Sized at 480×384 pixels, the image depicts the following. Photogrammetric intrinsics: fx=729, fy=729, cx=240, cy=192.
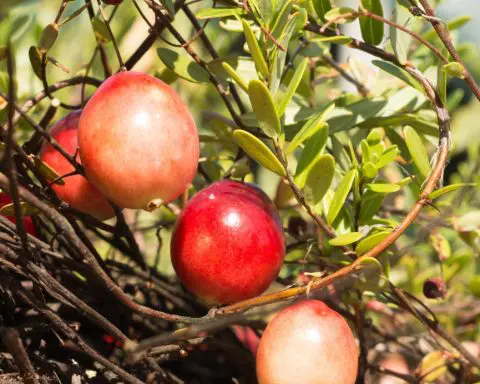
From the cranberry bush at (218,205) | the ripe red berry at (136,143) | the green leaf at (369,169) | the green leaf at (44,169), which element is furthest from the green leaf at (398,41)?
the green leaf at (44,169)

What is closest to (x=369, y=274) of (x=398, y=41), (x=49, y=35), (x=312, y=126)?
(x=312, y=126)

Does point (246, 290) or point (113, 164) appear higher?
point (113, 164)

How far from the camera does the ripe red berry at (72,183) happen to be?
0.66m

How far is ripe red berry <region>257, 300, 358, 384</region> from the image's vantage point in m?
0.58

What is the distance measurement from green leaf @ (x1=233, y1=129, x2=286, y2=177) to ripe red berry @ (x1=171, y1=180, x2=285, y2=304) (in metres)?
0.05

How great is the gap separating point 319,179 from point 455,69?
152 mm

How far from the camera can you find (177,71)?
69cm

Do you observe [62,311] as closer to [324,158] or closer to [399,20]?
[324,158]

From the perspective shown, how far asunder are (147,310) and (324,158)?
197 millimetres

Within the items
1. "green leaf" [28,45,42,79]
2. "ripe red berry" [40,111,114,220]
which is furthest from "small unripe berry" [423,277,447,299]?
"green leaf" [28,45,42,79]

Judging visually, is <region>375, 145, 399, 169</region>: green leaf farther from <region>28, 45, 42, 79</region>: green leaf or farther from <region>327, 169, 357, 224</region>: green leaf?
<region>28, 45, 42, 79</region>: green leaf

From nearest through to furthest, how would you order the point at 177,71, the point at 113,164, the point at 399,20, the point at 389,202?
the point at 113,164 < the point at 177,71 < the point at 399,20 < the point at 389,202

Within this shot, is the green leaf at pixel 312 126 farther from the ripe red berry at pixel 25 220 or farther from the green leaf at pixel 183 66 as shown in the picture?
the ripe red berry at pixel 25 220

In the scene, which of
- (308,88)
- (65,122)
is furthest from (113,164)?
(308,88)
